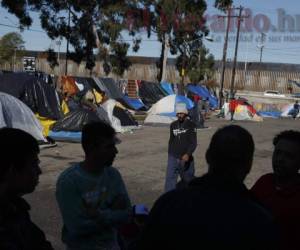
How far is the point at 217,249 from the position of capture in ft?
7.01

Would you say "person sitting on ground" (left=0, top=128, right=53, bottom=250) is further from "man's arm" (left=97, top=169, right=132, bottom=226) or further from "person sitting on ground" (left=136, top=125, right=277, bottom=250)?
"man's arm" (left=97, top=169, right=132, bottom=226)

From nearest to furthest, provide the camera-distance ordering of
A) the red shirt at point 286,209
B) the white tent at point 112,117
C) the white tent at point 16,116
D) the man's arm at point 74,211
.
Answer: the red shirt at point 286,209 < the man's arm at point 74,211 < the white tent at point 16,116 < the white tent at point 112,117

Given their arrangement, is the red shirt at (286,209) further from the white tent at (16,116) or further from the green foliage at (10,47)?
the green foliage at (10,47)

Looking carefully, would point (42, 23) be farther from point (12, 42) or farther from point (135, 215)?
point (12, 42)

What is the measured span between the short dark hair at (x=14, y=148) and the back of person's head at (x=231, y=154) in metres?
0.71

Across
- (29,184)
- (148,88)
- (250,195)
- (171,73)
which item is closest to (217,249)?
(250,195)

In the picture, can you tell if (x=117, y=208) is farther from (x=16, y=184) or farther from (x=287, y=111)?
(x=287, y=111)

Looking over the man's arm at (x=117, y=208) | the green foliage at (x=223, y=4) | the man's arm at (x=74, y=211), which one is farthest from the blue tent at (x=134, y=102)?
the man's arm at (x=74, y=211)

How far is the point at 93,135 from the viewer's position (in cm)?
346

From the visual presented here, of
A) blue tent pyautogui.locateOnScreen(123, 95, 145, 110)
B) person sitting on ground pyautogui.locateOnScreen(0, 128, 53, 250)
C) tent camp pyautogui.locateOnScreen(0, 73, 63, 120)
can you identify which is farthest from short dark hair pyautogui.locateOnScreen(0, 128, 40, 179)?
blue tent pyautogui.locateOnScreen(123, 95, 145, 110)

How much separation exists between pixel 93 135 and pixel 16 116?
41.6 feet

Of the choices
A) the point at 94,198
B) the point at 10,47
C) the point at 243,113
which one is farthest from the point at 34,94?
the point at 10,47

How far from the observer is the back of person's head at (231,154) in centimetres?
226

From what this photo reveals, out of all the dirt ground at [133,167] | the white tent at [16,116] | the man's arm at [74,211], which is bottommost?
the dirt ground at [133,167]
